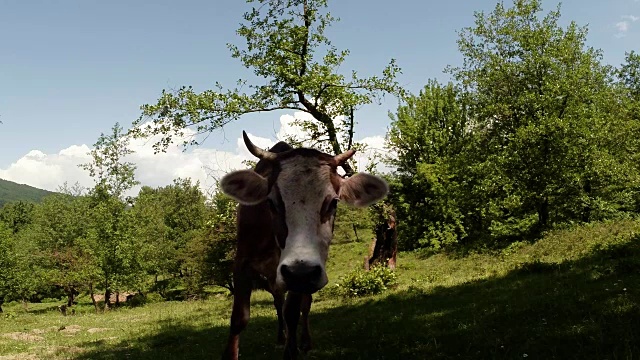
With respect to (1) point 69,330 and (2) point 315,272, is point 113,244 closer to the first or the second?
(1) point 69,330

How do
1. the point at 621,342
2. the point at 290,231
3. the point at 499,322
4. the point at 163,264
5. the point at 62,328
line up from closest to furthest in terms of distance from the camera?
the point at 290,231 < the point at 621,342 < the point at 499,322 < the point at 62,328 < the point at 163,264

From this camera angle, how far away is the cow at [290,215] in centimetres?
407

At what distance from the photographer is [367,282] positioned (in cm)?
1934

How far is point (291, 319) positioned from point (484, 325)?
4.10m

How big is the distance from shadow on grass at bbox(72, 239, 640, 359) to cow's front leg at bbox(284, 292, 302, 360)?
4.51 feet

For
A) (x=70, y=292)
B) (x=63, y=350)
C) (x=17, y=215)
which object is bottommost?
(x=70, y=292)

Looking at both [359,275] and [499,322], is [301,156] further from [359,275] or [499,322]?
[359,275]

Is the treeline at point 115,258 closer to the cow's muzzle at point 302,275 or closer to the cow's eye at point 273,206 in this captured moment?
the cow's eye at point 273,206

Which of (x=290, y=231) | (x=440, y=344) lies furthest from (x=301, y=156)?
(x=440, y=344)

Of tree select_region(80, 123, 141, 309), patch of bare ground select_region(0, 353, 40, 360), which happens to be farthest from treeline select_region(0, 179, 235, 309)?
patch of bare ground select_region(0, 353, 40, 360)

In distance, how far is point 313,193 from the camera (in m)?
4.71

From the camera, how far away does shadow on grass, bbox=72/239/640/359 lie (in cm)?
652

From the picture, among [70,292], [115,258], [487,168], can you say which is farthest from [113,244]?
[487,168]

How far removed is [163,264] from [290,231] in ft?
188
